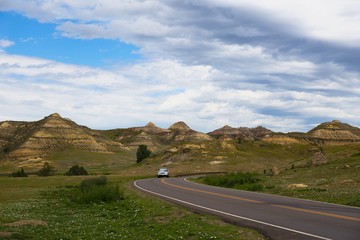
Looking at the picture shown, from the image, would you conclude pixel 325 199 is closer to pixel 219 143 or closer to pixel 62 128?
pixel 219 143

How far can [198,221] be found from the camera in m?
14.3

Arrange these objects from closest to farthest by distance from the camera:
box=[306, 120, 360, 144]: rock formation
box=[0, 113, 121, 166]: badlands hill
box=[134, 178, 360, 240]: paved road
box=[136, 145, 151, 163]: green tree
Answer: box=[134, 178, 360, 240]: paved road → box=[136, 145, 151, 163]: green tree → box=[0, 113, 121, 166]: badlands hill → box=[306, 120, 360, 144]: rock formation

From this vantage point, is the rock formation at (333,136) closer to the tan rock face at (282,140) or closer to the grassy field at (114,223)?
the tan rock face at (282,140)

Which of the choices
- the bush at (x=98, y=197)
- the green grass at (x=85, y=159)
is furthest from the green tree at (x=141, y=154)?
the bush at (x=98, y=197)

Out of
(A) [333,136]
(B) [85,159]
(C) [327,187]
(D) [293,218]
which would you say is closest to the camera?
(D) [293,218]

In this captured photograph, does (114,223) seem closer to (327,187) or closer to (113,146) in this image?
(327,187)

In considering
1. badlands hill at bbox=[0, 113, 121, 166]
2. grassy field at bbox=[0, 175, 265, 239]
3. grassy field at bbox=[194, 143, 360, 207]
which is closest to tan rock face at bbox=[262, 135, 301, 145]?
badlands hill at bbox=[0, 113, 121, 166]

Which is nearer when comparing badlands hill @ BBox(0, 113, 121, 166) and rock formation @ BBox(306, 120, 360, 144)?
badlands hill @ BBox(0, 113, 121, 166)

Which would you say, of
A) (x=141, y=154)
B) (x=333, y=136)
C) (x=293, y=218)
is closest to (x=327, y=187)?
(x=293, y=218)

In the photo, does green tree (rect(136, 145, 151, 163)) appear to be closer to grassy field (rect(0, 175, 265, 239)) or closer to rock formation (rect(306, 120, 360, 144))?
rock formation (rect(306, 120, 360, 144))

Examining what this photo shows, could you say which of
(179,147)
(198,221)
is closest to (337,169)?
(198,221)

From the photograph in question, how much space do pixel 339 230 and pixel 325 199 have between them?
9.83 metres

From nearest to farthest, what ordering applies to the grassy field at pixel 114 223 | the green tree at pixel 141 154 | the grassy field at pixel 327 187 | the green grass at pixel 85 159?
the grassy field at pixel 114 223 → the grassy field at pixel 327 187 → the green tree at pixel 141 154 → the green grass at pixel 85 159

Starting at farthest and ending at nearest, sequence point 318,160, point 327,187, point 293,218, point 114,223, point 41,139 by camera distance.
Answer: point 41,139, point 318,160, point 327,187, point 114,223, point 293,218
